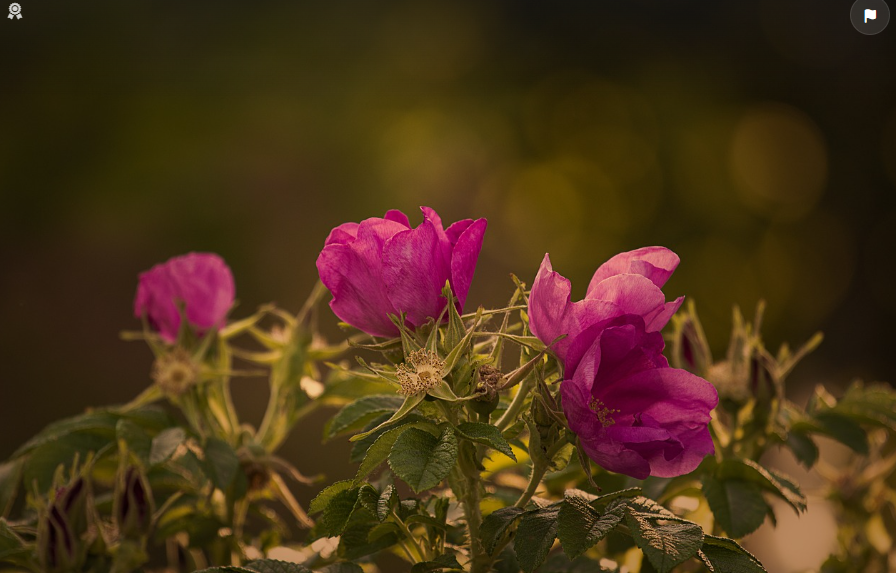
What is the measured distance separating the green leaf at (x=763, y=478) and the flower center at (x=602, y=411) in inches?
5.6

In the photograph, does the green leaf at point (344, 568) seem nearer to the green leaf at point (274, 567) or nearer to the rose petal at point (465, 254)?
the green leaf at point (274, 567)

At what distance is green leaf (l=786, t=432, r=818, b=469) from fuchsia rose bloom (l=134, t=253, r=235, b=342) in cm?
35

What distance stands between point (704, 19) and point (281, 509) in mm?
1540

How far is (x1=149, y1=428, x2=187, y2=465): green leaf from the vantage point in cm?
45

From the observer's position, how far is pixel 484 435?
0.33 m

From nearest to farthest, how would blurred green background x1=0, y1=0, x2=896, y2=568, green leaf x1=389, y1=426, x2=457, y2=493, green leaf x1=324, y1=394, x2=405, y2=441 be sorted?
green leaf x1=389, y1=426, x2=457, y2=493, green leaf x1=324, y1=394, x2=405, y2=441, blurred green background x1=0, y1=0, x2=896, y2=568

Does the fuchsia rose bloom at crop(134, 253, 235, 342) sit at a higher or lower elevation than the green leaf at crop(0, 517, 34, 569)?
higher

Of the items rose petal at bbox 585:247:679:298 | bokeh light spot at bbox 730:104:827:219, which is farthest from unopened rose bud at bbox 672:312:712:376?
bokeh light spot at bbox 730:104:827:219

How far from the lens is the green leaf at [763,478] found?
445 millimetres

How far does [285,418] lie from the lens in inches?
22.1

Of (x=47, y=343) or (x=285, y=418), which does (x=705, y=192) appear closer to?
(x=47, y=343)

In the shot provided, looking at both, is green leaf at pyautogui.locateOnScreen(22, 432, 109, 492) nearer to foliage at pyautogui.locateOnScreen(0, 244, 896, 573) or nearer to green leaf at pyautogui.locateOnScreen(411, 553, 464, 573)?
foliage at pyautogui.locateOnScreen(0, 244, 896, 573)

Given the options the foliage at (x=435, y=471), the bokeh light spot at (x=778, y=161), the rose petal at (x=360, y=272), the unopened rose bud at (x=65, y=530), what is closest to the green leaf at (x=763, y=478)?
the foliage at (x=435, y=471)

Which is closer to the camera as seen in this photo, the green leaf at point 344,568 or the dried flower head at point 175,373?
the green leaf at point 344,568
